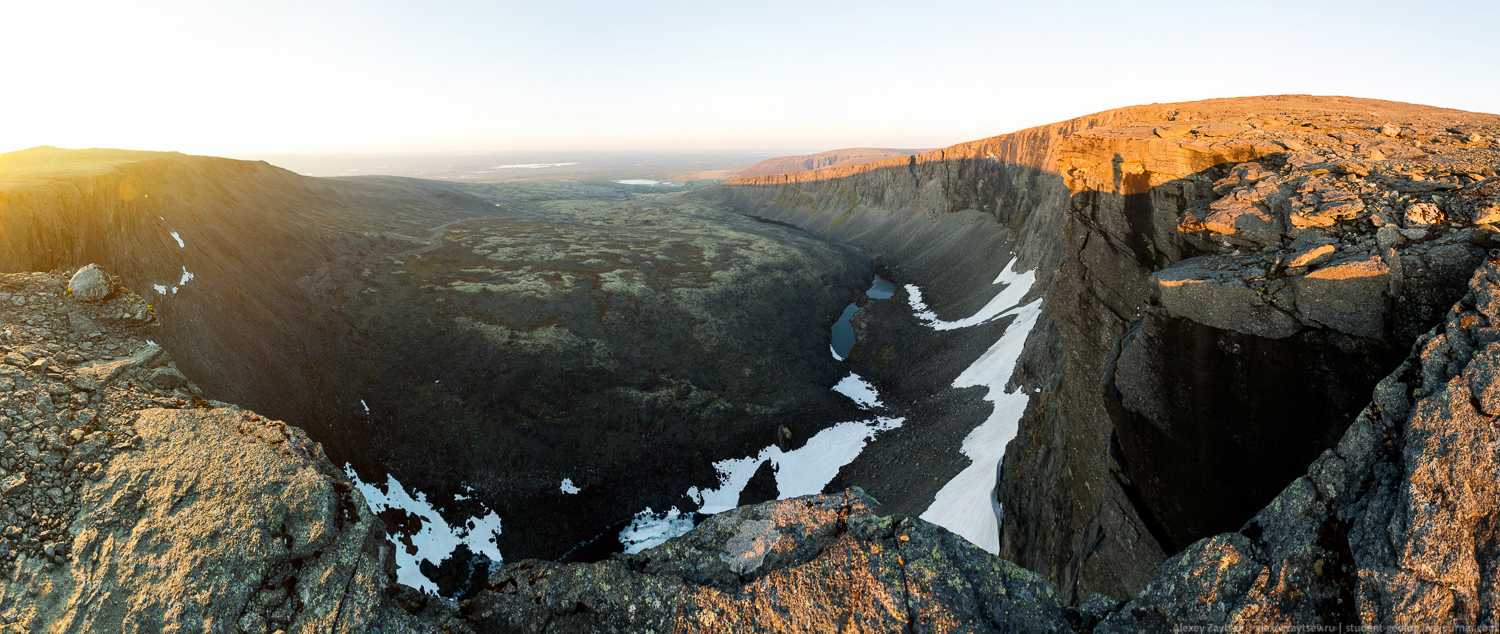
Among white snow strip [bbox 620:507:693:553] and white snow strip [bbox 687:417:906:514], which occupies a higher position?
white snow strip [bbox 687:417:906:514]

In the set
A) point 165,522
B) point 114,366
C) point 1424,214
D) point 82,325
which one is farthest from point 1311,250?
point 82,325

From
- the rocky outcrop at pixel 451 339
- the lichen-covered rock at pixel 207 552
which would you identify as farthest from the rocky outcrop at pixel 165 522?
the rocky outcrop at pixel 451 339

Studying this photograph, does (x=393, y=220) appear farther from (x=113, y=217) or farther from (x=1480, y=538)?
(x=1480, y=538)

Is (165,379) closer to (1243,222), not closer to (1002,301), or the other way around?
(1243,222)

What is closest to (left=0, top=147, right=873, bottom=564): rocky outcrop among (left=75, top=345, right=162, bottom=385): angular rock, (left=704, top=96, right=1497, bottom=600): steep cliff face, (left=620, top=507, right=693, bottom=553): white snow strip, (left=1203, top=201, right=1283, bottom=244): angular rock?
(left=75, top=345, right=162, bottom=385): angular rock

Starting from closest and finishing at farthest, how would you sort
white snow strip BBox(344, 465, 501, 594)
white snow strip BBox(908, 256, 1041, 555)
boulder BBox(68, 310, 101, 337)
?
boulder BBox(68, 310, 101, 337) < white snow strip BBox(908, 256, 1041, 555) < white snow strip BBox(344, 465, 501, 594)

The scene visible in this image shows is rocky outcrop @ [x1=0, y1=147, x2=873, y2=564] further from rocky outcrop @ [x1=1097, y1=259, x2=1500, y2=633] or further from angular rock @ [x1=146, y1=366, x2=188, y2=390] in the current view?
rocky outcrop @ [x1=1097, y1=259, x2=1500, y2=633]

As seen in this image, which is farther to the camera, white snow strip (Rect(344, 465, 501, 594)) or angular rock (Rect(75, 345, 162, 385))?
white snow strip (Rect(344, 465, 501, 594))
